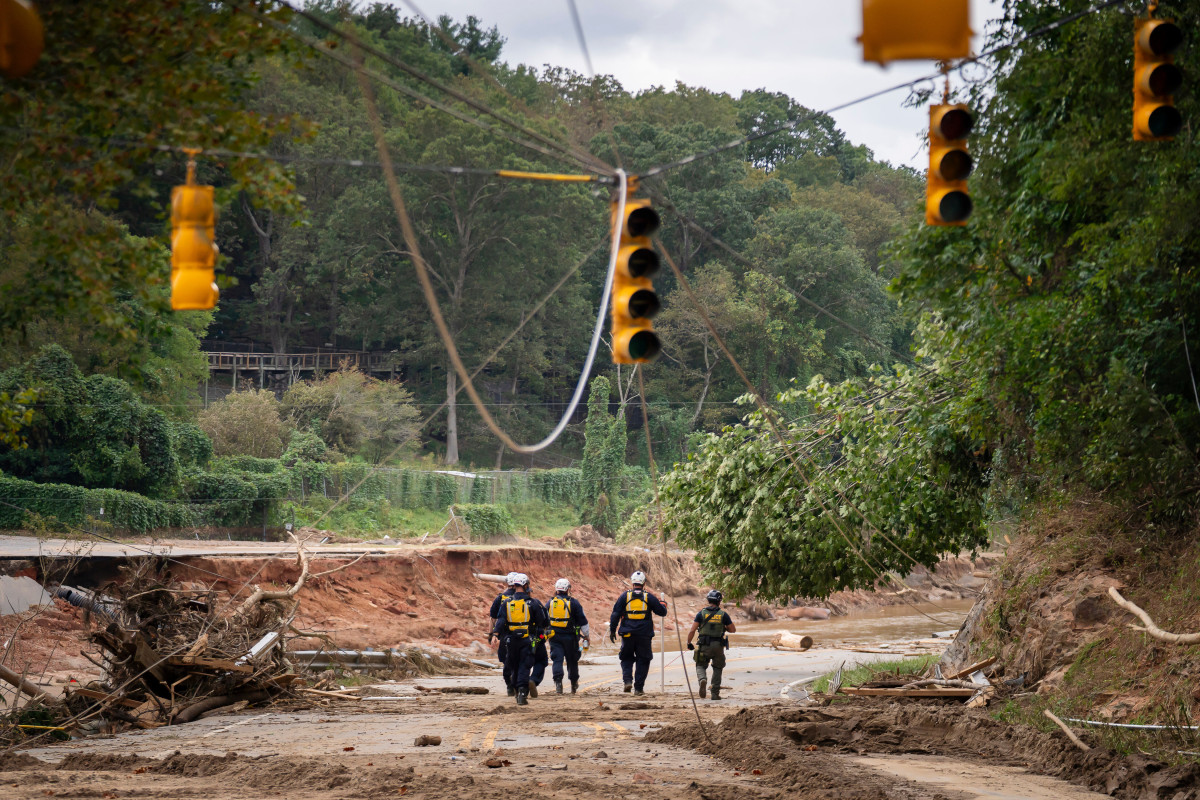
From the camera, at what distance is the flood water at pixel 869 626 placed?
106 feet

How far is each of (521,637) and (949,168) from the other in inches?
402

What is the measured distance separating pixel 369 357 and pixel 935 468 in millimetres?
47032

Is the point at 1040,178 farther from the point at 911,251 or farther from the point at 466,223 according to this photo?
the point at 466,223

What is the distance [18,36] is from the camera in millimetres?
5805

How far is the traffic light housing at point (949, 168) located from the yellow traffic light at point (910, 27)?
6.97 ft

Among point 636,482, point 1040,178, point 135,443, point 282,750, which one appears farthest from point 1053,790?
point 636,482

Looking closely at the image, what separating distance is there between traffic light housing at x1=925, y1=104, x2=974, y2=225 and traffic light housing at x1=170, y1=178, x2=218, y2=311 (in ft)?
16.9

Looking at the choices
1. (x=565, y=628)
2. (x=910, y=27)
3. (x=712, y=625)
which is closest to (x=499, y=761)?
(x=565, y=628)

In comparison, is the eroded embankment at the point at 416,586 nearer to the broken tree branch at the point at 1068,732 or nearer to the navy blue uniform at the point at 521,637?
the navy blue uniform at the point at 521,637

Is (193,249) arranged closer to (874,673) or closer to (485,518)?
(874,673)

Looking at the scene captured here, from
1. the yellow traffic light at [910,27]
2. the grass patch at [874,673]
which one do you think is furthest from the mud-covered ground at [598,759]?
the yellow traffic light at [910,27]

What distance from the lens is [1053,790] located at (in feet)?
31.5

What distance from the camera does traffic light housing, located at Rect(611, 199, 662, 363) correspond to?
26.1 feet

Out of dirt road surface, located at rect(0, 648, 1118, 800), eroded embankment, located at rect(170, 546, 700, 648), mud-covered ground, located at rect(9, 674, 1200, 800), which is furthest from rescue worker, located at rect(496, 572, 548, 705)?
eroded embankment, located at rect(170, 546, 700, 648)
